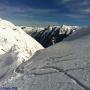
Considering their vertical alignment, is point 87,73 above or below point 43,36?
above

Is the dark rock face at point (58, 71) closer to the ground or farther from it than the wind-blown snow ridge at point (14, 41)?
farther from it

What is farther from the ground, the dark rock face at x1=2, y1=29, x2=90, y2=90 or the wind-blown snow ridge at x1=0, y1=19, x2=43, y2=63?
the dark rock face at x1=2, y1=29, x2=90, y2=90

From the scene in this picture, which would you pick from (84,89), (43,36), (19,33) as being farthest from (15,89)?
(43,36)

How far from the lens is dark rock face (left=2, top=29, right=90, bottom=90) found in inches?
212

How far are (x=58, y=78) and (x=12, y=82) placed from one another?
41.6 inches

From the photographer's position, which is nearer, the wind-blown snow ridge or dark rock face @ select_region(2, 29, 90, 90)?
dark rock face @ select_region(2, 29, 90, 90)

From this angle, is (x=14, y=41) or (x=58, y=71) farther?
(x=14, y=41)

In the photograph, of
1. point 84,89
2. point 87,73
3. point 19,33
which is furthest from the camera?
point 19,33

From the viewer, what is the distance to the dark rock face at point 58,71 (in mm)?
5383

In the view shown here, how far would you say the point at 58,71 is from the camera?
237 inches

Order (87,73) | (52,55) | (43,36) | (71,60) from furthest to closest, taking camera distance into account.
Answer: (43,36)
(52,55)
(71,60)
(87,73)

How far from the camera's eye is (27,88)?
5.56 m

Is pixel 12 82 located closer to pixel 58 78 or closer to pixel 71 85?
pixel 58 78

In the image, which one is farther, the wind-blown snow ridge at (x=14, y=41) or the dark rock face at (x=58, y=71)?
the wind-blown snow ridge at (x=14, y=41)
